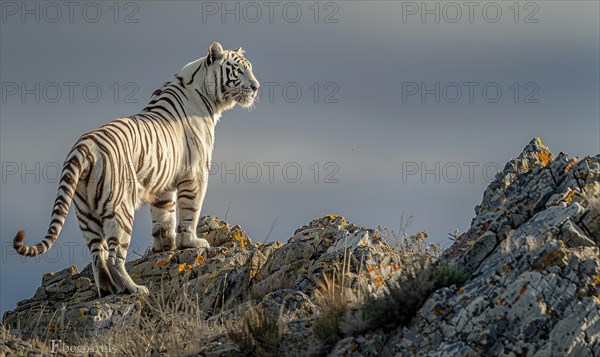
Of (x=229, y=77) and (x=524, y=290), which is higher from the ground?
(x=229, y=77)

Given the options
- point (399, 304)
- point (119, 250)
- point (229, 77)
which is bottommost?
point (399, 304)

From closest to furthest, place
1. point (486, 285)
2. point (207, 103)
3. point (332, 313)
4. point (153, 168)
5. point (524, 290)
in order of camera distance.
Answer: point (524, 290) → point (486, 285) → point (332, 313) → point (153, 168) → point (207, 103)

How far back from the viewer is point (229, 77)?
1730 cm

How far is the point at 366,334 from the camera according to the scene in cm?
833

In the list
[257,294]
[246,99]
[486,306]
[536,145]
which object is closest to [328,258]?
[257,294]

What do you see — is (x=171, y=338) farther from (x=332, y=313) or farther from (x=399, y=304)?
(x=399, y=304)

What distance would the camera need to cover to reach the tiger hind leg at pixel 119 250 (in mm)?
13773

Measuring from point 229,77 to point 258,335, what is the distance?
30.3ft

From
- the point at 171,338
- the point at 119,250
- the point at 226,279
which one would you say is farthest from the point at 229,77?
the point at 171,338

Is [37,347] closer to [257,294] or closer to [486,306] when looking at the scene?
[257,294]

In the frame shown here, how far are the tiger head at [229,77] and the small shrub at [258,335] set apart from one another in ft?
29.2

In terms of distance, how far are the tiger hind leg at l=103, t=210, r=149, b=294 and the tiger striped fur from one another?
2 centimetres

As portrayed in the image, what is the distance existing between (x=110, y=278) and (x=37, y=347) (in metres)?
3.64

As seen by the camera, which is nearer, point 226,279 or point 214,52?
point 226,279
